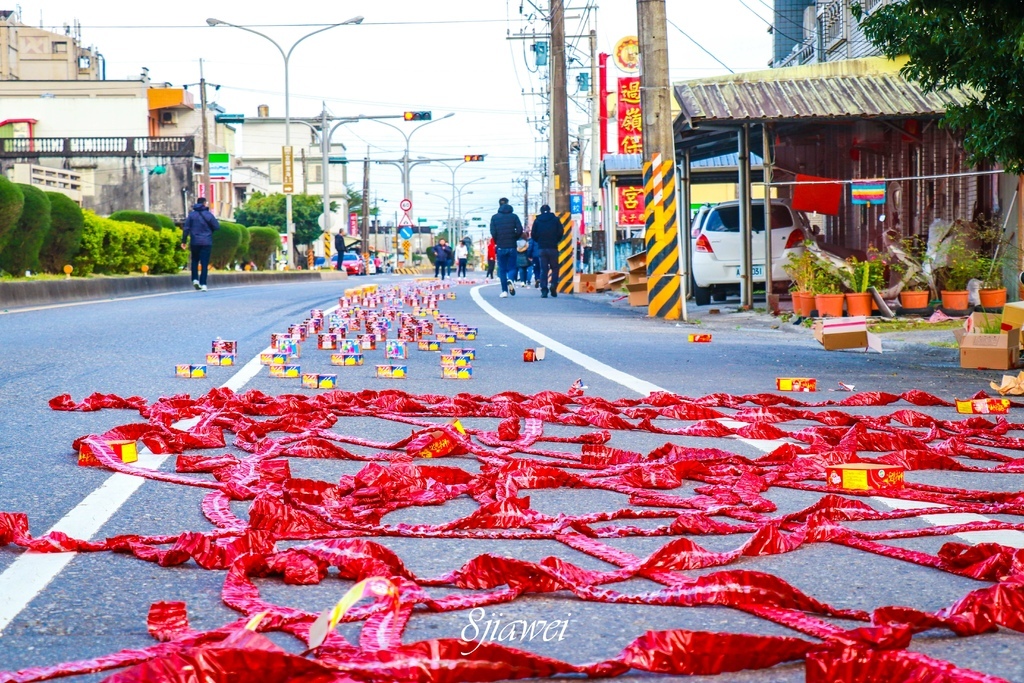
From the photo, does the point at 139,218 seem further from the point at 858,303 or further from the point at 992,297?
the point at 992,297

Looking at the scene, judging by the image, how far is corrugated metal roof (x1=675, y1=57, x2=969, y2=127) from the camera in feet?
59.7

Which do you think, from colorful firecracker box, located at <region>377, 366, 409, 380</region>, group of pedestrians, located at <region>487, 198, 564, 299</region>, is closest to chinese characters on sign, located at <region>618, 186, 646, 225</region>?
group of pedestrians, located at <region>487, 198, 564, 299</region>

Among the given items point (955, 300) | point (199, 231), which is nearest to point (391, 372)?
point (955, 300)

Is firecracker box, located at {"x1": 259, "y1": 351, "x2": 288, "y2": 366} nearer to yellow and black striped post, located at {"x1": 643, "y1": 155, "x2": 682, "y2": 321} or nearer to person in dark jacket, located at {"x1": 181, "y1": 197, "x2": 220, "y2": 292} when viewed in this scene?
yellow and black striped post, located at {"x1": 643, "y1": 155, "x2": 682, "y2": 321}

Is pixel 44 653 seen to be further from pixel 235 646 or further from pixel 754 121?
pixel 754 121

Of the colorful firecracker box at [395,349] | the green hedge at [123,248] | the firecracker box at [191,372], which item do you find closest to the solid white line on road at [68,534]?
the firecracker box at [191,372]

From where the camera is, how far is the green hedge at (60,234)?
26078mm

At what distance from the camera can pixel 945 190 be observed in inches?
866

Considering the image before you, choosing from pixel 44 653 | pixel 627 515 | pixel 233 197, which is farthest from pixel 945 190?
pixel 233 197

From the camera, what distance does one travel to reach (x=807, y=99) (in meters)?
18.7

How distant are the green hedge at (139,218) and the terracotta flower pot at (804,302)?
2079cm

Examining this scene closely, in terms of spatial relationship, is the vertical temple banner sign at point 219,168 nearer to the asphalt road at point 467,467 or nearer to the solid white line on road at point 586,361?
the solid white line on road at point 586,361

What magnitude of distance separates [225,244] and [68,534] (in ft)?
133

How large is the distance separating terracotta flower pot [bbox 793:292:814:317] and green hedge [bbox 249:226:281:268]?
38237 mm
